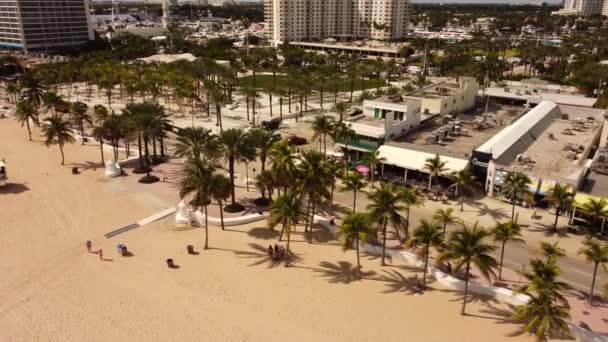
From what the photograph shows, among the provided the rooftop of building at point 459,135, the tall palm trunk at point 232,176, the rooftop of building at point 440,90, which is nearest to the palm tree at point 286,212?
the tall palm trunk at point 232,176

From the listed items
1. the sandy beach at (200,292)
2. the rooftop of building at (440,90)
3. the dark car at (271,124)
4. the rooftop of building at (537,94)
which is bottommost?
the sandy beach at (200,292)

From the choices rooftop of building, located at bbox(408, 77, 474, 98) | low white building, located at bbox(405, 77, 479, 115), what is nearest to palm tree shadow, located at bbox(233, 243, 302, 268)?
low white building, located at bbox(405, 77, 479, 115)

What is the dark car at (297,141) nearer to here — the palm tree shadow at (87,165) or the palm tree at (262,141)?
the palm tree at (262,141)

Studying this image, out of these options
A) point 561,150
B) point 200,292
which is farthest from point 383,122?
point 200,292

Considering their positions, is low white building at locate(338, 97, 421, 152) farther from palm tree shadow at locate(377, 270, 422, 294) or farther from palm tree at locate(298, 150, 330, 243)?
palm tree shadow at locate(377, 270, 422, 294)

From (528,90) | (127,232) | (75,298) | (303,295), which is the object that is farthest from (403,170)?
(528,90)
